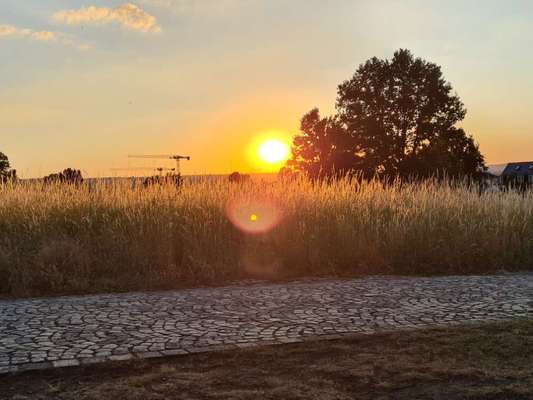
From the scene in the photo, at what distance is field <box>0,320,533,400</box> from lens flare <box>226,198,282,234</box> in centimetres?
500

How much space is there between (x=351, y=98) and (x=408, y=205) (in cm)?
3463

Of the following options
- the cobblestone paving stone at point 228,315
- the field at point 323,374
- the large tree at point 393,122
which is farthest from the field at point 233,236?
the large tree at point 393,122

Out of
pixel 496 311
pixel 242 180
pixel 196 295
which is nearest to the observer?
pixel 496 311

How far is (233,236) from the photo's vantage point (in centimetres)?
939

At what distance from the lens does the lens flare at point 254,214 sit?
31.9ft

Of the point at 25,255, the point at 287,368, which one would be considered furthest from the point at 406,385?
the point at 25,255

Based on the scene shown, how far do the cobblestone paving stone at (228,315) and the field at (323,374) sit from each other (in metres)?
0.31

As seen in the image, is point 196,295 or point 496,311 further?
point 196,295

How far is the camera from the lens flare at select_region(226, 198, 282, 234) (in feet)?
31.9

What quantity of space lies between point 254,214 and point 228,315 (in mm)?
4341

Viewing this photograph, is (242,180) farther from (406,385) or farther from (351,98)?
(351,98)

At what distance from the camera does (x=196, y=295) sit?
7.12m

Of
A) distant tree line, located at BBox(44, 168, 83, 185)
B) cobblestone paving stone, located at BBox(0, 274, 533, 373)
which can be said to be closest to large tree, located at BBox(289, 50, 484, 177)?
distant tree line, located at BBox(44, 168, 83, 185)

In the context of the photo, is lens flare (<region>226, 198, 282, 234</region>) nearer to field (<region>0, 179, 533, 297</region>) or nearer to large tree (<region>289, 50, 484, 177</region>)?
field (<region>0, 179, 533, 297</region>)
